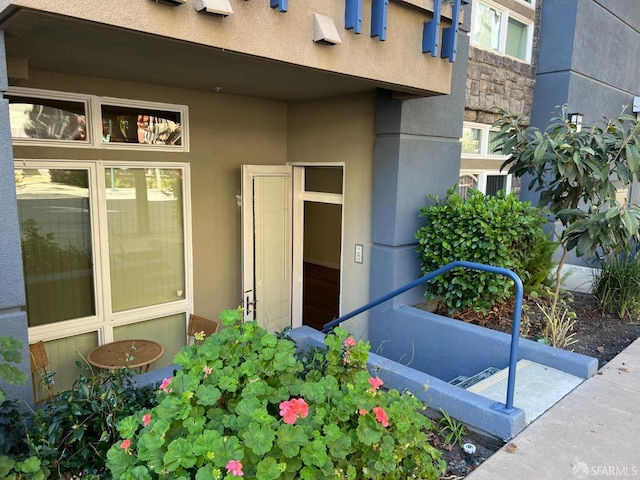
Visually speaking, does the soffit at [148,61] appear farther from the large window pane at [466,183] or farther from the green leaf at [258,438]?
the large window pane at [466,183]

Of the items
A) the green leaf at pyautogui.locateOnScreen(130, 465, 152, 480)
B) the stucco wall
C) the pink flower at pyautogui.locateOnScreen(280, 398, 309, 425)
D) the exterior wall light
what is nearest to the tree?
the stucco wall

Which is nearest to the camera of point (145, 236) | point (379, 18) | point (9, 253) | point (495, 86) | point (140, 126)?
point (9, 253)

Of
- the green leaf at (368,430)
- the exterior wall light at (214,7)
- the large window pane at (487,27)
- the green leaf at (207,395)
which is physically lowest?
the green leaf at (368,430)

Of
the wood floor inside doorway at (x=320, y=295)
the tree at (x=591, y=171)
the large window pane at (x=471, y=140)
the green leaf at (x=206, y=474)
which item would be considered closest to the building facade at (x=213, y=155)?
the large window pane at (x=471, y=140)

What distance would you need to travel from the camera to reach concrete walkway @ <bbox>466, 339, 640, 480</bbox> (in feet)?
8.55

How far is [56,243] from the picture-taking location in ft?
14.6

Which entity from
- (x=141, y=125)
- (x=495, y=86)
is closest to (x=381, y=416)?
(x=141, y=125)

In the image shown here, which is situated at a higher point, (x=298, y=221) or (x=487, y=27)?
(x=487, y=27)

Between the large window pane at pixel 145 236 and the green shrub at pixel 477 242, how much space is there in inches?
113

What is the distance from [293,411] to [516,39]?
7409 mm

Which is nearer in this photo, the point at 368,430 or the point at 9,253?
the point at 368,430

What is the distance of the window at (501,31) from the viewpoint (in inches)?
250

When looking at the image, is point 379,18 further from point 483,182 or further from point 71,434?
point 483,182

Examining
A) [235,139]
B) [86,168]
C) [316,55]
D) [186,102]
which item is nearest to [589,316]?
[316,55]
